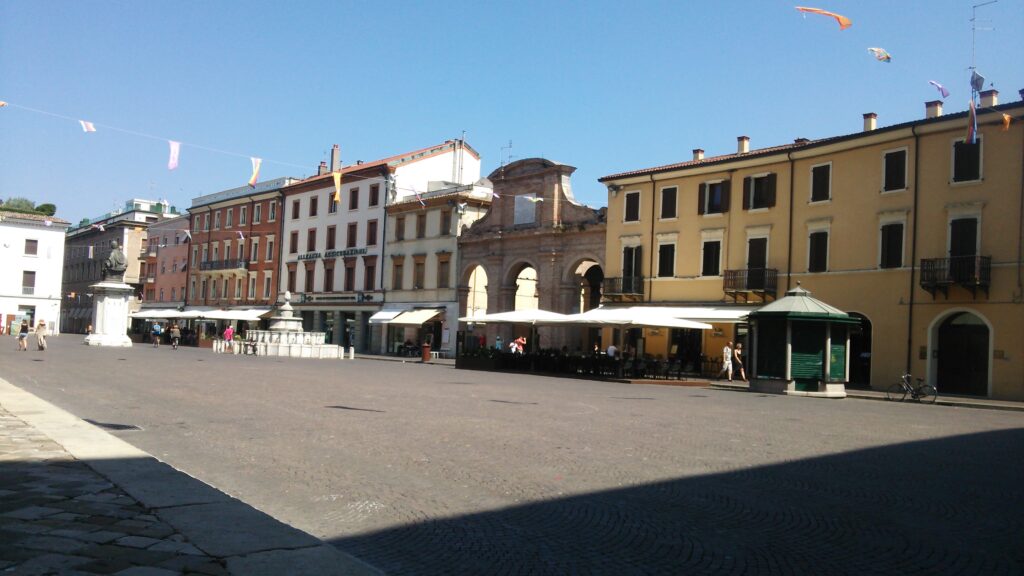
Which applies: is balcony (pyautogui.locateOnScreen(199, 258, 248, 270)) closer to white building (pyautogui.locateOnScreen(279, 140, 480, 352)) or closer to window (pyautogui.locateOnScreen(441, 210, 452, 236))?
white building (pyautogui.locateOnScreen(279, 140, 480, 352))

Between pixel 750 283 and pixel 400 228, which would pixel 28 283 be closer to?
pixel 400 228

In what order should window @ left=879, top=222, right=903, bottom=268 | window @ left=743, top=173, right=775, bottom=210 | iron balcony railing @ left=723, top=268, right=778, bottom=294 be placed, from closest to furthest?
window @ left=879, top=222, right=903, bottom=268 < iron balcony railing @ left=723, top=268, right=778, bottom=294 < window @ left=743, top=173, right=775, bottom=210

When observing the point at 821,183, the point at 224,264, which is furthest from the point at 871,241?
the point at 224,264

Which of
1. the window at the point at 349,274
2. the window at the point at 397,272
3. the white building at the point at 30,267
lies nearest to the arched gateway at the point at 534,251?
the window at the point at 397,272

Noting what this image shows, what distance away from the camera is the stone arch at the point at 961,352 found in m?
28.6

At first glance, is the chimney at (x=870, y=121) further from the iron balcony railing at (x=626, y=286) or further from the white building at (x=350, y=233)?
the white building at (x=350, y=233)

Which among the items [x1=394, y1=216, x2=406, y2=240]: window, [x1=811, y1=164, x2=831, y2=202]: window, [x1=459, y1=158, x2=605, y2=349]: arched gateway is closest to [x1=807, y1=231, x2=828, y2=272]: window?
[x1=811, y1=164, x2=831, y2=202]: window

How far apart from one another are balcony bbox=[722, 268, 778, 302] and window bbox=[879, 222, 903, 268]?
4674 mm

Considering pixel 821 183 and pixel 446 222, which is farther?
pixel 446 222

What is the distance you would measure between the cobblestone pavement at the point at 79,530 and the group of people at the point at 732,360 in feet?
93.9

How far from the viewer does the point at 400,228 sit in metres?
56.5

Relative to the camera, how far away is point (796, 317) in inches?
1019

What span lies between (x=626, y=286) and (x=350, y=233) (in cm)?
2684

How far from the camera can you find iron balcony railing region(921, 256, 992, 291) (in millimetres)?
27906
